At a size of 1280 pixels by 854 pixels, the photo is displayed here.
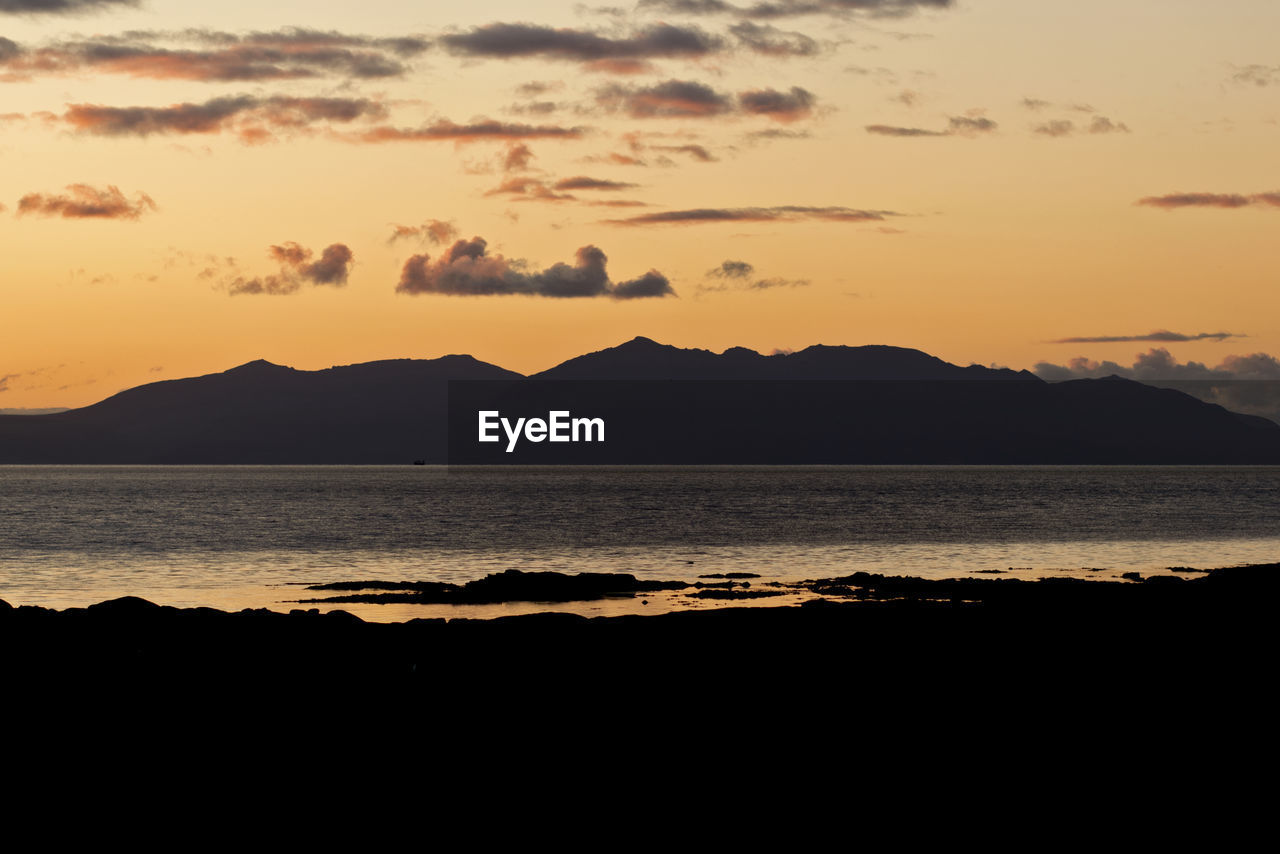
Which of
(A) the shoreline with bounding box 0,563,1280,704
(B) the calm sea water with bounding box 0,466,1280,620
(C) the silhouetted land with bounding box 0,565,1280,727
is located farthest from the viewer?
(B) the calm sea water with bounding box 0,466,1280,620

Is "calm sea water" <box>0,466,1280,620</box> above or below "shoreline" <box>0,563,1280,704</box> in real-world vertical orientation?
below

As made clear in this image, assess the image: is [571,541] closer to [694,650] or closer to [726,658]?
[694,650]

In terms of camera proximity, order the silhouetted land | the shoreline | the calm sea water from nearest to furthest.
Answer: the silhouetted land
the shoreline
the calm sea water

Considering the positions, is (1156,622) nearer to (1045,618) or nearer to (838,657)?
(1045,618)

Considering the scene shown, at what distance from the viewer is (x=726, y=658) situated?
30281 millimetres

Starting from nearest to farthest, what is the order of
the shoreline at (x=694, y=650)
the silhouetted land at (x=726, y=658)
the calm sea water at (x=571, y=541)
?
the silhouetted land at (x=726, y=658)
the shoreline at (x=694, y=650)
the calm sea water at (x=571, y=541)

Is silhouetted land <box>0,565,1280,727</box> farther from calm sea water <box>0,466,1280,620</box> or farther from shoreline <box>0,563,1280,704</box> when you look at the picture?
calm sea water <box>0,466,1280,620</box>

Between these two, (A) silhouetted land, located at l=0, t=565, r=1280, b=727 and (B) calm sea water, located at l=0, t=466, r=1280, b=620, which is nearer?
(A) silhouetted land, located at l=0, t=565, r=1280, b=727

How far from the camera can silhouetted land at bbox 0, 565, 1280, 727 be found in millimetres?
25312

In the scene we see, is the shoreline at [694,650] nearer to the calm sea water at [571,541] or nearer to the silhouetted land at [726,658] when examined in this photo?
the silhouetted land at [726,658]

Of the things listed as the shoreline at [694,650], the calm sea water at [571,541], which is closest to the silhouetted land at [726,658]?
the shoreline at [694,650]

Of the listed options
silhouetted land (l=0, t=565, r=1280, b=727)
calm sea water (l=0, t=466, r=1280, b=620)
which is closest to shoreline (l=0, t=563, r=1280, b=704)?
silhouetted land (l=0, t=565, r=1280, b=727)

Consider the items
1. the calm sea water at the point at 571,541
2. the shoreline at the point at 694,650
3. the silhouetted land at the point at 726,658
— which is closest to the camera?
the silhouetted land at the point at 726,658

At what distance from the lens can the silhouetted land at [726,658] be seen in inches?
997
